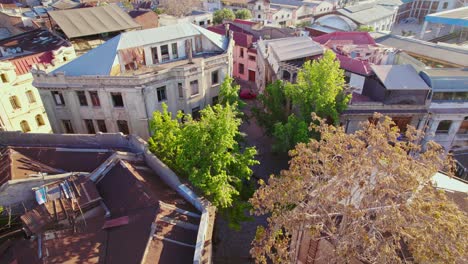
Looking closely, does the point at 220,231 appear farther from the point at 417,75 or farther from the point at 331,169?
the point at 417,75

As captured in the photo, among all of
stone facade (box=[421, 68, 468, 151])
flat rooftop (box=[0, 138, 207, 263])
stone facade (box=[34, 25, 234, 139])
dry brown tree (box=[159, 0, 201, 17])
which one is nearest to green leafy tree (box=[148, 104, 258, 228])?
flat rooftop (box=[0, 138, 207, 263])

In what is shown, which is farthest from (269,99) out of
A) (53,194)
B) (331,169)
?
Answer: (53,194)

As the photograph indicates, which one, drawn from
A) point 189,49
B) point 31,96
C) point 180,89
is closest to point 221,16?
point 189,49

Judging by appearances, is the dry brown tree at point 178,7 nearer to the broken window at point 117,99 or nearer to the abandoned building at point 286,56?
the abandoned building at point 286,56

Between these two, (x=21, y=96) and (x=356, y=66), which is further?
(x=21, y=96)

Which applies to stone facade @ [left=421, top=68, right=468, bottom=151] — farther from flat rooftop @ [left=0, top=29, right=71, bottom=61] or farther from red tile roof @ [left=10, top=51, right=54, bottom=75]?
flat rooftop @ [left=0, top=29, right=71, bottom=61]

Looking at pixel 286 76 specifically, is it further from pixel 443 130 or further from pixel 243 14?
pixel 243 14
